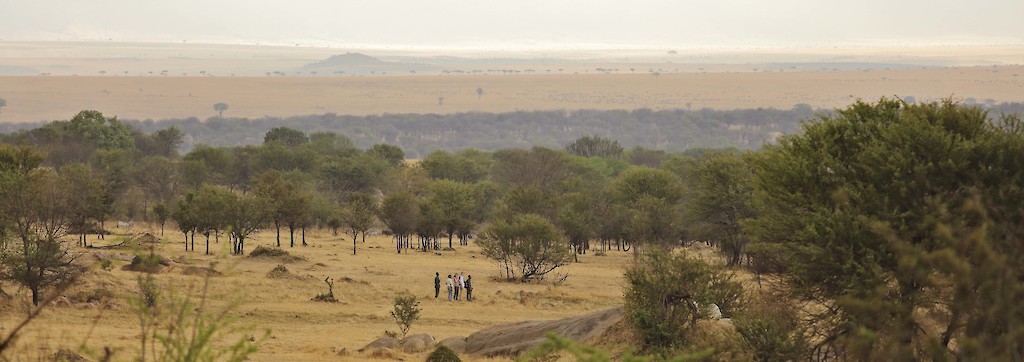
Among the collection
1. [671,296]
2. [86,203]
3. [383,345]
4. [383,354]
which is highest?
[671,296]

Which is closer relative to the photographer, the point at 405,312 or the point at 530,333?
the point at 530,333

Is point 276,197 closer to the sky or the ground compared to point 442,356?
closer to the ground

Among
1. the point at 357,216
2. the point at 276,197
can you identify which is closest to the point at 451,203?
the point at 357,216

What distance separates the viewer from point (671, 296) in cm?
2492

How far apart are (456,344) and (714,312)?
7521mm

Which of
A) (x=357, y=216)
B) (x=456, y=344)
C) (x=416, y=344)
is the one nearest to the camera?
(x=416, y=344)

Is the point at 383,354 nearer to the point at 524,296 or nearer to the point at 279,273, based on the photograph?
the point at 524,296

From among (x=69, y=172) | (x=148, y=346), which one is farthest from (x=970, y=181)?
(x=69, y=172)

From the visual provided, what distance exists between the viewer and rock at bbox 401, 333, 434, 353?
27625mm

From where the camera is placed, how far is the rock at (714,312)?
24859 millimetres

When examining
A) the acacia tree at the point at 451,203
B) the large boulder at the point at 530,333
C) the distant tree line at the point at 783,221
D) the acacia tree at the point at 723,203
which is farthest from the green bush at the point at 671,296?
the acacia tree at the point at 451,203

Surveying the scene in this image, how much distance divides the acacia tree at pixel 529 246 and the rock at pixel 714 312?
24.7m

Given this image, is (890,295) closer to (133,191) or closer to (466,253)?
(466,253)

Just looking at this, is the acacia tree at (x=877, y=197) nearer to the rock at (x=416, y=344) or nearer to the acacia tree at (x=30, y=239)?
the rock at (x=416, y=344)
